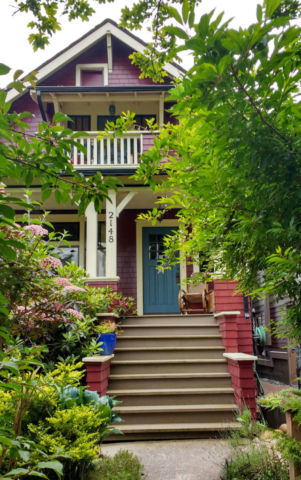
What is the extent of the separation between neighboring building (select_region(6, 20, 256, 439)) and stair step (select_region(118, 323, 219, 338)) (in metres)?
0.02

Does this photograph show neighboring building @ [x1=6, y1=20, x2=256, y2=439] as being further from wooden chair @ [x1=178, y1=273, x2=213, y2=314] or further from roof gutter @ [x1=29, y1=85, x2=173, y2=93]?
wooden chair @ [x1=178, y1=273, x2=213, y2=314]

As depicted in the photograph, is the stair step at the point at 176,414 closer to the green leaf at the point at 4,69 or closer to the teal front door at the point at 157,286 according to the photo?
the teal front door at the point at 157,286

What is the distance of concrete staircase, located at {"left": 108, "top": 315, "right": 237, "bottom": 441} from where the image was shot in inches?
179

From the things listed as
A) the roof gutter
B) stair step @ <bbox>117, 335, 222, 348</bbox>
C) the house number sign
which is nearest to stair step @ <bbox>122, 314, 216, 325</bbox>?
stair step @ <bbox>117, 335, 222, 348</bbox>

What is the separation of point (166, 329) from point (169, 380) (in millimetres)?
1172

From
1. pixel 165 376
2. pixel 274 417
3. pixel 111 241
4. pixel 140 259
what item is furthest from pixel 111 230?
pixel 274 417

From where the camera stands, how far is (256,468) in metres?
2.64

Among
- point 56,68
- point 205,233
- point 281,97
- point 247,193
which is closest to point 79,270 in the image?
point 205,233

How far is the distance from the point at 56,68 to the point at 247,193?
937 centimetres

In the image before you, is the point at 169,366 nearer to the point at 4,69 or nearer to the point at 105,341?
the point at 105,341

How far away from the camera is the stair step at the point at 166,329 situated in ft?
20.3

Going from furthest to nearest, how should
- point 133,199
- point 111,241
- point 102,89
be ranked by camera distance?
point 102,89, point 133,199, point 111,241

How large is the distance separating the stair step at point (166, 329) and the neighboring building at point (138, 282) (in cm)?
2

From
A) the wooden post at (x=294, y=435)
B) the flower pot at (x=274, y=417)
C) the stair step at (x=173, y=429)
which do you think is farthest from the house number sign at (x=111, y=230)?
the wooden post at (x=294, y=435)
